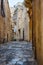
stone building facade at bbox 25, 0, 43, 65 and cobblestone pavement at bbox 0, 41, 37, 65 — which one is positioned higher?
stone building facade at bbox 25, 0, 43, 65

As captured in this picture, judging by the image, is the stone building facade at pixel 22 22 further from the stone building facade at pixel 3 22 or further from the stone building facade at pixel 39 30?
the stone building facade at pixel 39 30

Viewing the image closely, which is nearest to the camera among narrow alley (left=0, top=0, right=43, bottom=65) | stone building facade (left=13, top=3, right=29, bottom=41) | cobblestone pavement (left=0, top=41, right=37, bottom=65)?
narrow alley (left=0, top=0, right=43, bottom=65)

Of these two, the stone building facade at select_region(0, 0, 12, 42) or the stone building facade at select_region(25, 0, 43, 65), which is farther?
the stone building facade at select_region(0, 0, 12, 42)

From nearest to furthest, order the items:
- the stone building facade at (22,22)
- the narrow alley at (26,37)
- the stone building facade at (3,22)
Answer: the narrow alley at (26,37) → the stone building facade at (3,22) → the stone building facade at (22,22)

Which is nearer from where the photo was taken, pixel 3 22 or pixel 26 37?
pixel 3 22

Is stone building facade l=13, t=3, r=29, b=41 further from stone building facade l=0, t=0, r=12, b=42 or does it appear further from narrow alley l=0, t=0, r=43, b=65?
stone building facade l=0, t=0, r=12, b=42

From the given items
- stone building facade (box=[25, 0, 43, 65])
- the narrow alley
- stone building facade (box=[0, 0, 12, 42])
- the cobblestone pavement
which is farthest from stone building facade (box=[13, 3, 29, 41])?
stone building facade (box=[25, 0, 43, 65])

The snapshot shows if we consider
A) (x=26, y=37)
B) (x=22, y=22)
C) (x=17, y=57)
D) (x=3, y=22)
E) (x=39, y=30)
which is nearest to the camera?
(x=39, y=30)

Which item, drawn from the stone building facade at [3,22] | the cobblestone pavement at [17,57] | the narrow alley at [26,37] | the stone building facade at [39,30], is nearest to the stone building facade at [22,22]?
the narrow alley at [26,37]

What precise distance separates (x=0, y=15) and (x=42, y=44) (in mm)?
10749

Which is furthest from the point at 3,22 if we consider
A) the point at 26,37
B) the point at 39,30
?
the point at 39,30

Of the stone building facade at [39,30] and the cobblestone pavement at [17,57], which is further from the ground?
the stone building facade at [39,30]

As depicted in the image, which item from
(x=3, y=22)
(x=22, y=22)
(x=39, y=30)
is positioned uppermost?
(x=39, y=30)

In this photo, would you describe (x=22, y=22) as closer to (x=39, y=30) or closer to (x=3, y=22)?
(x=3, y=22)
